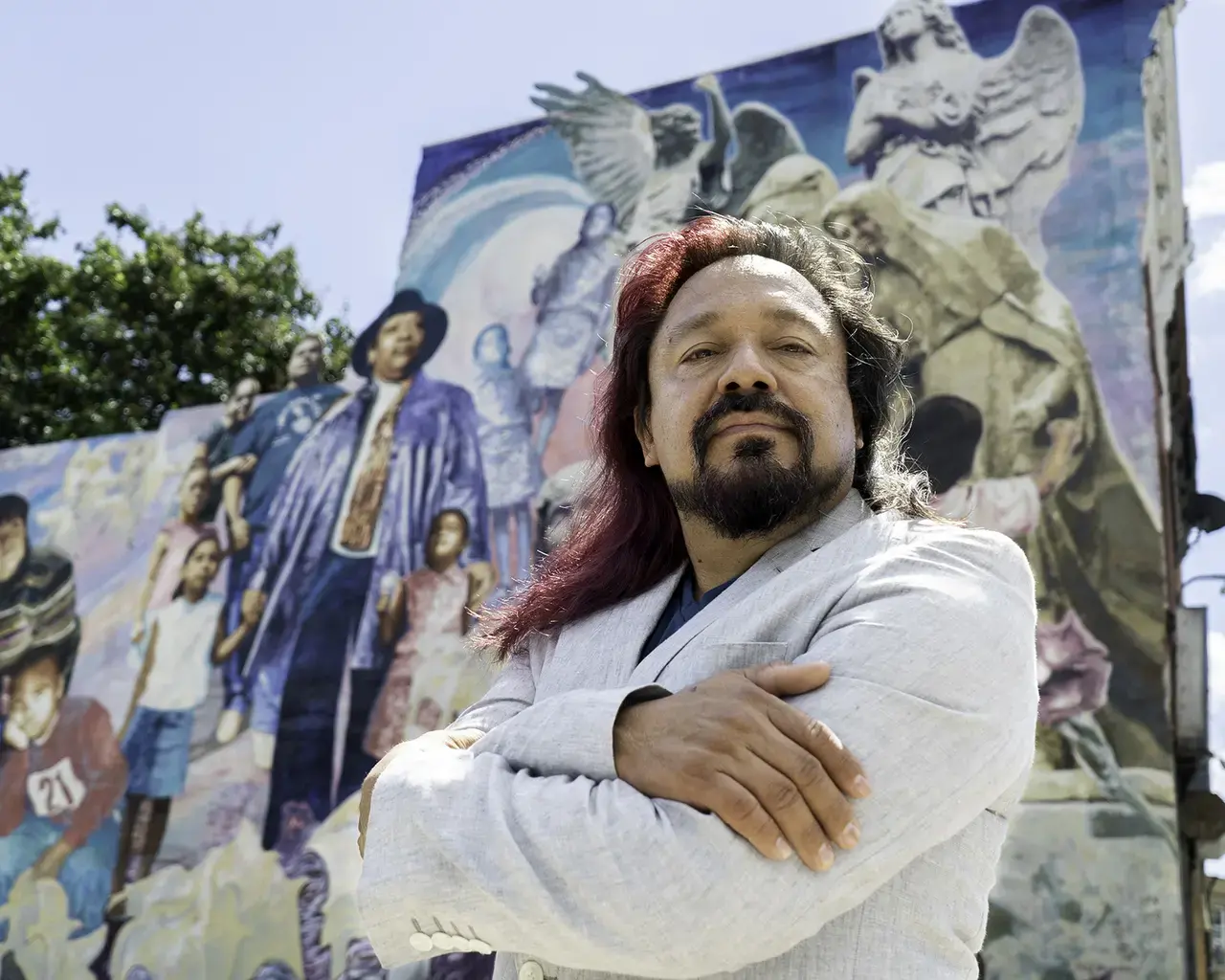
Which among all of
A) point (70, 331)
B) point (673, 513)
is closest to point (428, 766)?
point (673, 513)

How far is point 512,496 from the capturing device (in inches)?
394

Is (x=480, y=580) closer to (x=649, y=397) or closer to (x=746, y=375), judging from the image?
(x=649, y=397)

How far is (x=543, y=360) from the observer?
34.1 ft

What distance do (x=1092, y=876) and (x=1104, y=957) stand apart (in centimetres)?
42

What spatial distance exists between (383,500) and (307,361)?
195cm

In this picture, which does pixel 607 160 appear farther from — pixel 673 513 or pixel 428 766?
pixel 428 766

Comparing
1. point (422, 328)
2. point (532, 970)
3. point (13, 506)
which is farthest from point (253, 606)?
point (532, 970)

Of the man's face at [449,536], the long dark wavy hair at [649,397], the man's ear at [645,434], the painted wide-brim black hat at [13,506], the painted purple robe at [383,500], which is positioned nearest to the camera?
the long dark wavy hair at [649,397]

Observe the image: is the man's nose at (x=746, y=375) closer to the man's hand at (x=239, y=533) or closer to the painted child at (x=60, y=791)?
the man's hand at (x=239, y=533)

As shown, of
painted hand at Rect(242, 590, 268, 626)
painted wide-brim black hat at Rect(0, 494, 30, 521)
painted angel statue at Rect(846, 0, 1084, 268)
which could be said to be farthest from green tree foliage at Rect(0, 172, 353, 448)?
painted angel statue at Rect(846, 0, 1084, 268)

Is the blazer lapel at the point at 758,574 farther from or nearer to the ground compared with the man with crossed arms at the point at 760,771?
farther from the ground

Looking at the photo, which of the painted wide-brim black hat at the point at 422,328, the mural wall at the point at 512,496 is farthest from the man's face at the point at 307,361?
the painted wide-brim black hat at the point at 422,328

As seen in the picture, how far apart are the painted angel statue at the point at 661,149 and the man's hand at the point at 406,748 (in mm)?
8222

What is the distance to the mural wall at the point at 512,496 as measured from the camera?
303 inches
